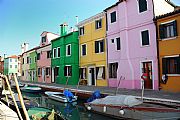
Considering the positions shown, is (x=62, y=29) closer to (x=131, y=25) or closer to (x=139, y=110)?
(x=131, y=25)

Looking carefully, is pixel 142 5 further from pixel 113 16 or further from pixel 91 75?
pixel 91 75

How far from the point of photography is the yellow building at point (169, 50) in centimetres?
1460

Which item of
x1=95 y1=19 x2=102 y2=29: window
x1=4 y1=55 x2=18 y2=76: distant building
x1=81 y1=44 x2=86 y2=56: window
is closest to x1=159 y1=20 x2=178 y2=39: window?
x1=95 y1=19 x2=102 y2=29: window

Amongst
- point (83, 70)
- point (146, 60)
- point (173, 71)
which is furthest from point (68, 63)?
point (173, 71)

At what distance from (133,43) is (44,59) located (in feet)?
63.2

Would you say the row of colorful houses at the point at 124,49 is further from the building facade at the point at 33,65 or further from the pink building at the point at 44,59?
the building facade at the point at 33,65

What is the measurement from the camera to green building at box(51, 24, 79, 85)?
25.6m

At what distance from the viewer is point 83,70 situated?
2505cm

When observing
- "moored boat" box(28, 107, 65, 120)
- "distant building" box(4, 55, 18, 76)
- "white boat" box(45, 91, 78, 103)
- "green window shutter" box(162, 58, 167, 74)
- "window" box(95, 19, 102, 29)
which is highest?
"window" box(95, 19, 102, 29)

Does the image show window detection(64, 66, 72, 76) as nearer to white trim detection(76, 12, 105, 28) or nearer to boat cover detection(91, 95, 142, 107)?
white trim detection(76, 12, 105, 28)

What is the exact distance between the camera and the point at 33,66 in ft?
121

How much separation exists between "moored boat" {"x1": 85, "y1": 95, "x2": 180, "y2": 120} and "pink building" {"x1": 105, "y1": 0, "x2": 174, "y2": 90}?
6.15m

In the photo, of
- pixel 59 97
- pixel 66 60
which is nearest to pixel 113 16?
pixel 66 60

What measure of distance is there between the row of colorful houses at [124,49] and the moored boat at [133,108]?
576cm
